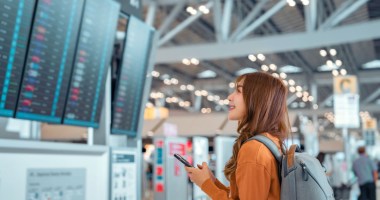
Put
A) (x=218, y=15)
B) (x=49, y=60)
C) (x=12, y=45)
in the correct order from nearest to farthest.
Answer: (x=12, y=45) → (x=49, y=60) → (x=218, y=15)

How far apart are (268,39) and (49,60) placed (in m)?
10.2

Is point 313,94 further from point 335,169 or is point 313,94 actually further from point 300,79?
point 335,169

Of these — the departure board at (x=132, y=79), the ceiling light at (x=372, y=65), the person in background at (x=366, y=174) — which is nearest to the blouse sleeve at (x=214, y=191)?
the departure board at (x=132, y=79)

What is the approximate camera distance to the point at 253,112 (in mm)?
2070

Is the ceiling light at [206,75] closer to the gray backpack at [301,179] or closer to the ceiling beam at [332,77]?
the ceiling beam at [332,77]

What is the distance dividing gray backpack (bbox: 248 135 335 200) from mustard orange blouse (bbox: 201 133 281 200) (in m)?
0.04

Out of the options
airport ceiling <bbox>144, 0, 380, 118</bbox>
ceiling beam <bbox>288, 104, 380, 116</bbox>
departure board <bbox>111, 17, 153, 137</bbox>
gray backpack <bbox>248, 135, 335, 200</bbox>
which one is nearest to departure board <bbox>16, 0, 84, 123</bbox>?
departure board <bbox>111, 17, 153, 137</bbox>

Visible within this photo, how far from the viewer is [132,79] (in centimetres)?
400

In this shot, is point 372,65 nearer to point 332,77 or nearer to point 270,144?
point 332,77

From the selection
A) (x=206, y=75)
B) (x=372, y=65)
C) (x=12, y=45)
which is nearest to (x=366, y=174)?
(x=12, y=45)

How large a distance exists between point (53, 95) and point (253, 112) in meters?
1.24

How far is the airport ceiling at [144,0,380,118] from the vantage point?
12.1m

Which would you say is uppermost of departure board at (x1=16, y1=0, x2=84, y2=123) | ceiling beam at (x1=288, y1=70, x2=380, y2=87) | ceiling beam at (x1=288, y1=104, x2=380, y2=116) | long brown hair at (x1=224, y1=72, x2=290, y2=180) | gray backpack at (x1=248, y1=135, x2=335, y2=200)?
ceiling beam at (x1=288, y1=70, x2=380, y2=87)

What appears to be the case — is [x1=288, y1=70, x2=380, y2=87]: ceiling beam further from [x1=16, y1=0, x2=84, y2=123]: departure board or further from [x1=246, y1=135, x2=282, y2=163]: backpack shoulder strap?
[x1=246, y1=135, x2=282, y2=163]: backpack shoulder strap
